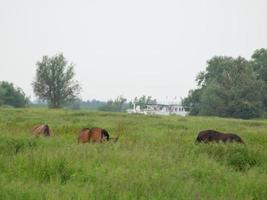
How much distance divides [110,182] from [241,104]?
6484 cm

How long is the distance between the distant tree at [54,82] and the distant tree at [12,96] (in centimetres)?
2874

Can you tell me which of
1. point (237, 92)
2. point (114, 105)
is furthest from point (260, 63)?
point (114, 105)

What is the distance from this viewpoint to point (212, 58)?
305 feet

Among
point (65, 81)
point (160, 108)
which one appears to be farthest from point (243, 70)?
point (160, 108)

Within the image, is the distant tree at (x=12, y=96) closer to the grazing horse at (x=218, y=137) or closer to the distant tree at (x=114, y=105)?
the distant tree at (x=114, y=105)

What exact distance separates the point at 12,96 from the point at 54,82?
3250 cm

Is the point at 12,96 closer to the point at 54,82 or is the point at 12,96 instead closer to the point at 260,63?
the point at 54,82

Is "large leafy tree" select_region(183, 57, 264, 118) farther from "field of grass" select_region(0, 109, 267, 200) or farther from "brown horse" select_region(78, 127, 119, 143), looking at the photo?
"field of grass" select_region(0, 109, 267, 200)

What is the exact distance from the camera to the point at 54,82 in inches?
2657

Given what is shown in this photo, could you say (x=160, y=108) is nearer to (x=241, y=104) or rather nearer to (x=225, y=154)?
(x=241, y=104)

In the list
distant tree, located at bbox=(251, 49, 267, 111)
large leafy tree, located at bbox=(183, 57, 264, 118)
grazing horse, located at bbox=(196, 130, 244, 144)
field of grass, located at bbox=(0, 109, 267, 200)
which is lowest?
field of grass, located at bbox=(0, 109, 267, 200)

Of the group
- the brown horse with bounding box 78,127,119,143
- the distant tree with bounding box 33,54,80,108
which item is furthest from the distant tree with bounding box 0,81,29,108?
the brown horse with bounding box 78,127,119,143

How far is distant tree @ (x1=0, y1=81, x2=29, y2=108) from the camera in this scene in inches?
3745

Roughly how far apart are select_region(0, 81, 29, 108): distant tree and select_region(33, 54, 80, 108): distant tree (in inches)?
1131
